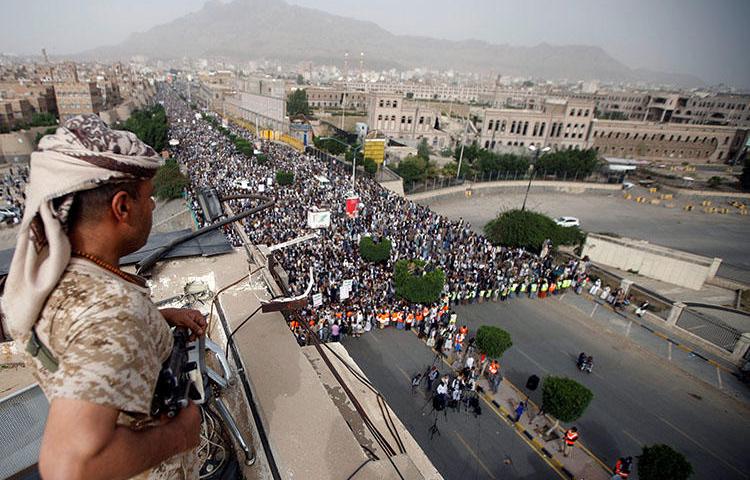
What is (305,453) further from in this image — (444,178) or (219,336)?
(444,178)

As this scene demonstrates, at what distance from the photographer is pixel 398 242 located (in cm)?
1914

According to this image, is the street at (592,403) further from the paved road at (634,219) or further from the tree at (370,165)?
the tree at (370,165)

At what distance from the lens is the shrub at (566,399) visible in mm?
8761

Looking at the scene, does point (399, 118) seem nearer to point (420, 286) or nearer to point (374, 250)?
point (374, 250)

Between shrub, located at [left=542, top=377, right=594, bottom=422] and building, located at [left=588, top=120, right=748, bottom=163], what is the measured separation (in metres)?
59.0

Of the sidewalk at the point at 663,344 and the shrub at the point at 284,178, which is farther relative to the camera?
the shrub at the point at 284,178

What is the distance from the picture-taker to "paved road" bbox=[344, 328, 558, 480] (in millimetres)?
8445

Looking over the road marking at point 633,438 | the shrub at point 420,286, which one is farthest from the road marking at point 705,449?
the shrub at point 420,286

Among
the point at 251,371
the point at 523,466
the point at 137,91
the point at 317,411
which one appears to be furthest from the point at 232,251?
the point at 137,91

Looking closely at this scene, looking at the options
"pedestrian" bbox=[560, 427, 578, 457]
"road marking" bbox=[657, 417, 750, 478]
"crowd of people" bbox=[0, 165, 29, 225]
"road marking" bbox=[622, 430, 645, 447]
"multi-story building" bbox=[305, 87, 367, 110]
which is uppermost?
"multi-story building" bbox=[305, 87, 367, 110]

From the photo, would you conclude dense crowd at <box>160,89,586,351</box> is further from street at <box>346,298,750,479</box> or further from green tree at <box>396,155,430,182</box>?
green tree at <box>396,155,430,182</box>

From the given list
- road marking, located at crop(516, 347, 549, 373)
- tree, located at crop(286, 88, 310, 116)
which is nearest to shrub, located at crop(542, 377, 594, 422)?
road marking, located at crop(516, 347, 549, 373)

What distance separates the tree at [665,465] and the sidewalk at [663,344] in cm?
728

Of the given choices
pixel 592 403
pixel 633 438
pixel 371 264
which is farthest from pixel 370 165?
pixel 633 438
